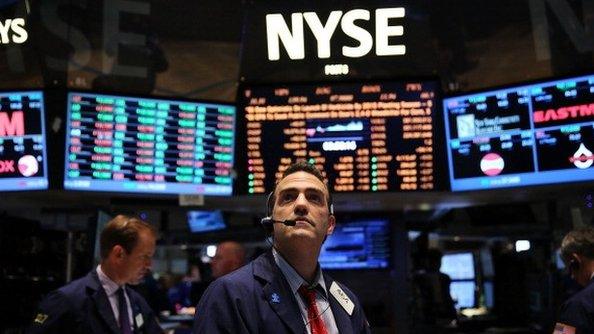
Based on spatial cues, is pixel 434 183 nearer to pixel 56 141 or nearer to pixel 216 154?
pixel 216 154

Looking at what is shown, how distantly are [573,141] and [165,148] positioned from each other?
2.35 meters

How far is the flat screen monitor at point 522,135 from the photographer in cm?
395

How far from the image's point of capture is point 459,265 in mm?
6586

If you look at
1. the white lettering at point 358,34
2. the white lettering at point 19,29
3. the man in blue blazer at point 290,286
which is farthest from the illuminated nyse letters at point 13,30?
the man in blue blazer at point 290,286

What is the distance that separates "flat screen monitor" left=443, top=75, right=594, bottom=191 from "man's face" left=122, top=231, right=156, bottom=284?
2032mm

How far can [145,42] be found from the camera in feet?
16.8

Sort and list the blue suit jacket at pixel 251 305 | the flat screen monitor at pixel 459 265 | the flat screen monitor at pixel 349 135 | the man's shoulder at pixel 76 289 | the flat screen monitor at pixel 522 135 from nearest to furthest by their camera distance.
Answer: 1. the blue suit jacket at pixel 251 305
2. the man's shoulder at pixel 76 289
3. the flat screen monitor at pixel 522 135
4. the flat screen monitor at pixel 349 135
5. the flat screen monitor at pixel 459 265

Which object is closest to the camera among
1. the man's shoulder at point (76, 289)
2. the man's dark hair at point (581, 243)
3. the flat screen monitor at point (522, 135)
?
the man's shoulder at point (76, 289)

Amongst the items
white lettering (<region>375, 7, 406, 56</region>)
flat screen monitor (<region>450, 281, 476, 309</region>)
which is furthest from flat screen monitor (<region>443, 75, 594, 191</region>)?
flat screen monitor (<region>450, 281, 476, 309</region>)

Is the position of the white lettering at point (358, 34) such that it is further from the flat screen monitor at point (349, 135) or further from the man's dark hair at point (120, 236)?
the man's dark hair at point (120, 236)

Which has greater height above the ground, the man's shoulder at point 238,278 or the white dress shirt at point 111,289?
the man's shoulder at point 238,278

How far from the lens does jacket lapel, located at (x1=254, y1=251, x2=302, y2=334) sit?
5.43 ft

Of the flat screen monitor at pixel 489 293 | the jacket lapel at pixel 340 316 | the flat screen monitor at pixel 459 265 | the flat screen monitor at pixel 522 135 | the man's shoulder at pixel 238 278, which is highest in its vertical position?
the flat screen monitor at pixel 522 135

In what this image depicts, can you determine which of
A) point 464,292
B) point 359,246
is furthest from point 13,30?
point 464,292
